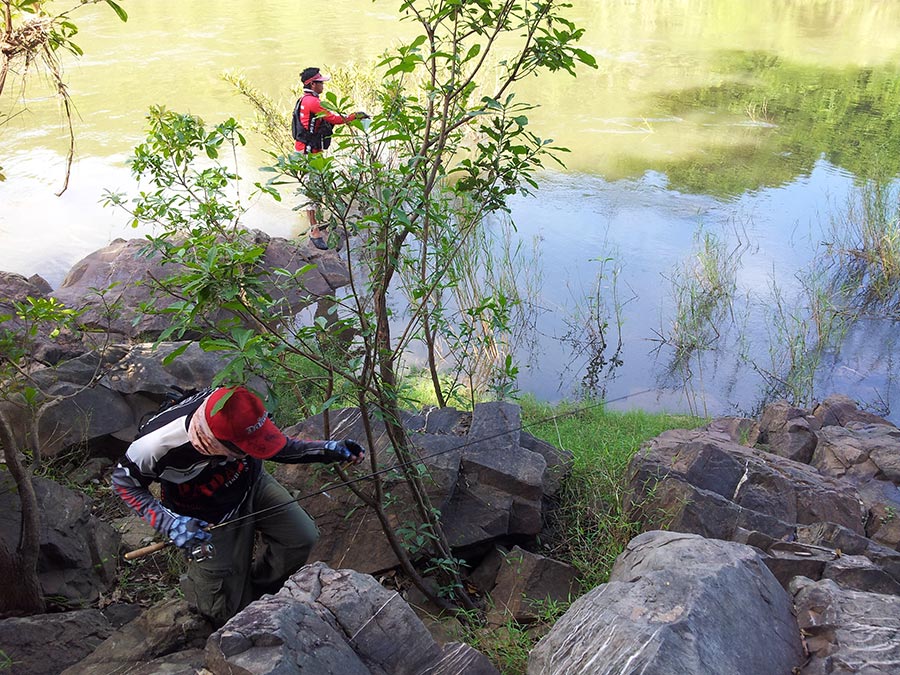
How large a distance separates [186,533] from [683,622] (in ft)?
6.48

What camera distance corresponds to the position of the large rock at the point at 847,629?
2.42m

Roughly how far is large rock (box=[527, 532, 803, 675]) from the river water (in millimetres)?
4292

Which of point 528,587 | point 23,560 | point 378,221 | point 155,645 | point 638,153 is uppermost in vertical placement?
point 378,221

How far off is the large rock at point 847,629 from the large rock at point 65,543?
10.5 feet

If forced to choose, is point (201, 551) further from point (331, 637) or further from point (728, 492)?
point (728, 492)

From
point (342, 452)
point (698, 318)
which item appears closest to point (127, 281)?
point (342, 452)

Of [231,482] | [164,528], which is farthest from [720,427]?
[164,528]

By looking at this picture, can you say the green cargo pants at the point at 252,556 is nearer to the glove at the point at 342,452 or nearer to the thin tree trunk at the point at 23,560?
the glove at the point at 342,452

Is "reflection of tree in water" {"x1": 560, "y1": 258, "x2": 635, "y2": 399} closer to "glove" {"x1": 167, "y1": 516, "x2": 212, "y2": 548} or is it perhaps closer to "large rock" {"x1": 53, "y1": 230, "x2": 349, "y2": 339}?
"large rock" {"x1": 53, "y1": 230, "x2": 349, "y2": 339}

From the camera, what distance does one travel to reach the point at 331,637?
2.52 metres

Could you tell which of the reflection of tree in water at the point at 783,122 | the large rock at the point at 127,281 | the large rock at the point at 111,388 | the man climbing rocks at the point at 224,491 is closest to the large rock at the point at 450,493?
the man climbing rocks at the point at 224,491

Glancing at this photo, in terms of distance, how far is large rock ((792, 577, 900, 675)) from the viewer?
2.42m

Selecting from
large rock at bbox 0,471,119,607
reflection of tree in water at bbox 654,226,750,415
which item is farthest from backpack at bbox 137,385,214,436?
reflection of tree in water at bbox 654,226,750,415

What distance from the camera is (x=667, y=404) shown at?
23.7ft
